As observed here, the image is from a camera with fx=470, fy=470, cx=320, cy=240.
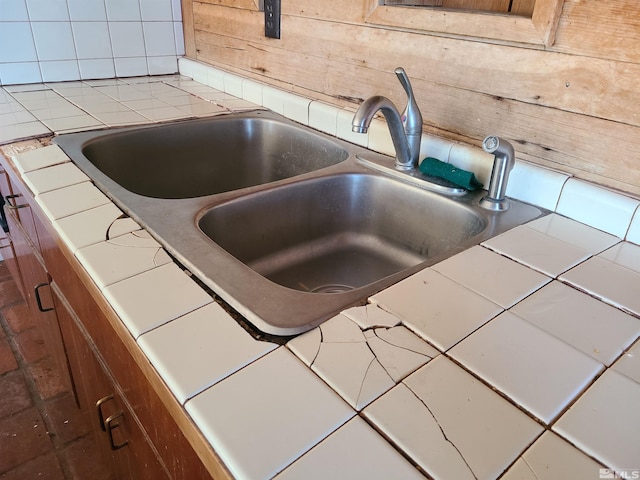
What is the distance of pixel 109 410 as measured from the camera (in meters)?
0.92

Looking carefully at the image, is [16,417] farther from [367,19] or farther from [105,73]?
[367,19]

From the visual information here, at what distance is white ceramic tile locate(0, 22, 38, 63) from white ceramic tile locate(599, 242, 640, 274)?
1953 millimetres

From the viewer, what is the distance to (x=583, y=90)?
841 mm

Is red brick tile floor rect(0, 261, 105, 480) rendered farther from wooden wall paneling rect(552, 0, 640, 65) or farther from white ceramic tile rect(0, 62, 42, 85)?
wooden wall paneling rect(552, 0, 640, 65)

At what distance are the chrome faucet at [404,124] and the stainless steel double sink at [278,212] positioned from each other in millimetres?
52

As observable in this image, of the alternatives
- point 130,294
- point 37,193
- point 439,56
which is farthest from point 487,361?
point 37,193

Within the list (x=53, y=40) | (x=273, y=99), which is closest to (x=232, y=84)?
(x=273, y=99)

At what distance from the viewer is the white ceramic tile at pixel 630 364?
21.5 inches

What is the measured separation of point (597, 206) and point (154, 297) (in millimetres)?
781

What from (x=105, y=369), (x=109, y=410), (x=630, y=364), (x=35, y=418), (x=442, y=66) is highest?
(x=442, y=66)

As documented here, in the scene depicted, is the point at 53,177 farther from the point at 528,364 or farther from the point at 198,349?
the point at 528,364

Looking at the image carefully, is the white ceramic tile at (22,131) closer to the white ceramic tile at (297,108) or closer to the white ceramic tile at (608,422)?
the white ceramic tile at (297,108)

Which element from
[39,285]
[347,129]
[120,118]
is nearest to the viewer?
[39,285]

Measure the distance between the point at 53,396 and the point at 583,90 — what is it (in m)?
1.78
